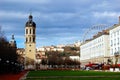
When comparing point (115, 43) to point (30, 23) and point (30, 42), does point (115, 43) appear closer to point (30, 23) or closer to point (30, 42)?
point (30, 42)

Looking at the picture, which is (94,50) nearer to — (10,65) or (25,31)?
(25,31)

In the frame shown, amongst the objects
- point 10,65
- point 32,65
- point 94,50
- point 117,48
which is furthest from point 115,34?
point 32,65

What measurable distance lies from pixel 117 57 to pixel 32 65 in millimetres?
63260

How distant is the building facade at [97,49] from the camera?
13550 cm

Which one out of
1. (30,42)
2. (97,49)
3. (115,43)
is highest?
(30,42)

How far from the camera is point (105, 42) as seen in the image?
136 meters

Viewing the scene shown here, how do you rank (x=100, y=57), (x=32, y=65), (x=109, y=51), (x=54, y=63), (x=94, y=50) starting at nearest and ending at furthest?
(x=109, y=51) → (x=100, y=57) → (x=94, y=50) → (x=32, y=65) → (x=54, y=63)

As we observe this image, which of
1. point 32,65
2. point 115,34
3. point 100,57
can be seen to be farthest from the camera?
point 32,65

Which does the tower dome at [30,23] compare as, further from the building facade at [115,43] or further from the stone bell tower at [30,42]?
the building facade at [115,43]

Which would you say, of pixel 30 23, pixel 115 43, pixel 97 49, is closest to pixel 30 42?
pixel 30 23

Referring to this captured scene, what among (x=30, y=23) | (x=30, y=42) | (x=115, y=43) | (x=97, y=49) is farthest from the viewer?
(x=30, y=23)

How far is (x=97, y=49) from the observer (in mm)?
151125

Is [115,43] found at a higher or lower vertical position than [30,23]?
lower

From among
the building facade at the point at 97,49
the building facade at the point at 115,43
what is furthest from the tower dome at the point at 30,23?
the building facade at the point at 115,43
